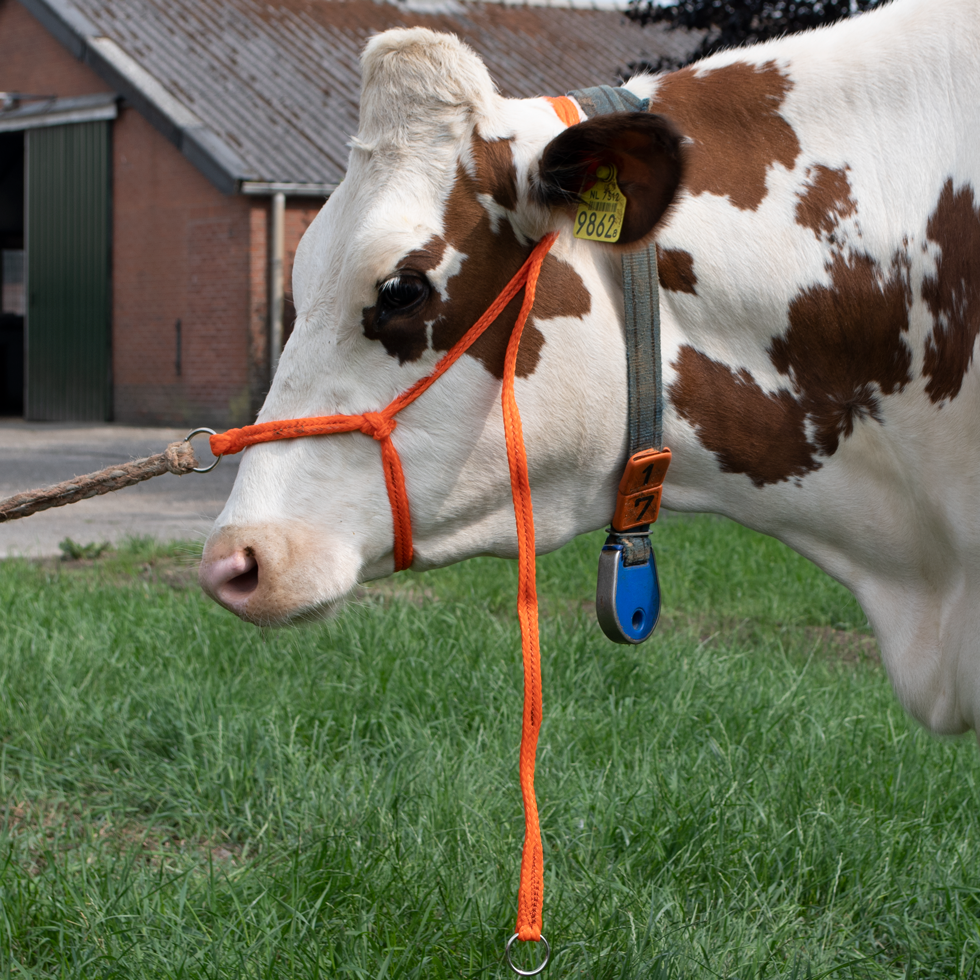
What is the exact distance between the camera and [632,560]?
1.91m

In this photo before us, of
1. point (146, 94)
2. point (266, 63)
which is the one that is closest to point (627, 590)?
point (146, 94)

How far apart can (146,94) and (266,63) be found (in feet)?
7.45

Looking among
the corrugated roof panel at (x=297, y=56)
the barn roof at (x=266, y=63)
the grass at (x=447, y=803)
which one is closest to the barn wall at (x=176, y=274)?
the barn roof at (x=266, y=63)

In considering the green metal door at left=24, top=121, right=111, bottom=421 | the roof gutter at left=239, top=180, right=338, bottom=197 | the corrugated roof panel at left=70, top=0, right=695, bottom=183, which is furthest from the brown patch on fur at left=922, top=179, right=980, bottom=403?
the green metal door at left=24, top=121, right=111, bottom=421

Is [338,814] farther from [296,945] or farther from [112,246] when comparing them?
[112,246]

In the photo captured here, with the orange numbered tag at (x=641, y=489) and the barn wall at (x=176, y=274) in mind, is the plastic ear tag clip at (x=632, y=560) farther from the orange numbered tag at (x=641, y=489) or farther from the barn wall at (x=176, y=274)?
the barn wall at (x=176, y=274)

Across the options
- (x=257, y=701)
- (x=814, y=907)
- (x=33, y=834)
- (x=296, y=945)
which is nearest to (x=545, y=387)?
(x=296, y=945)

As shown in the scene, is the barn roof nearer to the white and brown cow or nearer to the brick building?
the brick building

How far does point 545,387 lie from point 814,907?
146 centimetres

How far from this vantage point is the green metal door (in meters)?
17.5

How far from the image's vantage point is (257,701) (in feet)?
12.1

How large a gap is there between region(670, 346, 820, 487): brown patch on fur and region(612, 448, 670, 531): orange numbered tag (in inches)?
3.3

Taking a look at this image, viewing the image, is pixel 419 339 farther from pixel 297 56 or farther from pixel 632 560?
pixel 297 56

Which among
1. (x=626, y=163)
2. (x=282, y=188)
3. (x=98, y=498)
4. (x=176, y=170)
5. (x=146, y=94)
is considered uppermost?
(x=626, y=163)
